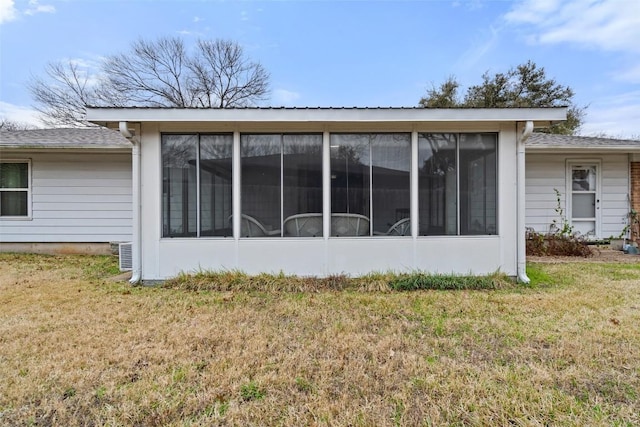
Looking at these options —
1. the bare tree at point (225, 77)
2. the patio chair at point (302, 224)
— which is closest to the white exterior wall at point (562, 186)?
the patio chair at point (302, 224)

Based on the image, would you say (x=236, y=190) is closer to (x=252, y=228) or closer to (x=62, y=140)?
(x=252, y=228)

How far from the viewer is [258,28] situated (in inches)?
658

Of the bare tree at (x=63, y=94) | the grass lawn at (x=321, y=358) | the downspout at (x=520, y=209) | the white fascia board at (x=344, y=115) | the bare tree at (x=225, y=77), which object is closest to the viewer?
the grass lawn at (x=321, y=358)

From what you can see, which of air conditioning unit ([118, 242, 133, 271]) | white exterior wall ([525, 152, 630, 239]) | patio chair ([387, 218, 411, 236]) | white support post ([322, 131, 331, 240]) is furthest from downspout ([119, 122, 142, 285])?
white exterior wall ([525, 152, 630, 239])

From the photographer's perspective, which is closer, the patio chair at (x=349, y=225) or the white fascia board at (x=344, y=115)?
the white fascia board at (x=344, y=115)

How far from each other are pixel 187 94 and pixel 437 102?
14487 mm

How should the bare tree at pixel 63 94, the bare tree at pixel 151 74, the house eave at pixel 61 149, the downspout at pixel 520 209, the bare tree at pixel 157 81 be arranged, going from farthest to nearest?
the bare tree at pixel 151 74, the bare tree at pixel 157 81, the bare tree at pixel 63 94, the house eave at pixel 61 149, the downspout at pixel 520 209

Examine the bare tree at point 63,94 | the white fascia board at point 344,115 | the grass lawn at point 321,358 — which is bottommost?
the grass lawn at point 321,358

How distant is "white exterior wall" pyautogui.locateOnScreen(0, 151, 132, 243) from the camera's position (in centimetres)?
820

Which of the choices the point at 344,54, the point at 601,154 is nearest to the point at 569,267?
the point at 601,154

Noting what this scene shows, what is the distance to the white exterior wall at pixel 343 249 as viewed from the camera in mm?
5211

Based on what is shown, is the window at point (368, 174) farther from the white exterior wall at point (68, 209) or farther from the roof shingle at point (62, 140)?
the white exterior wall at point (68, 209)

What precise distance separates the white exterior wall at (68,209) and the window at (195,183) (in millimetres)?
3825

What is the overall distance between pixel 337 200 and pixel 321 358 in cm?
297
